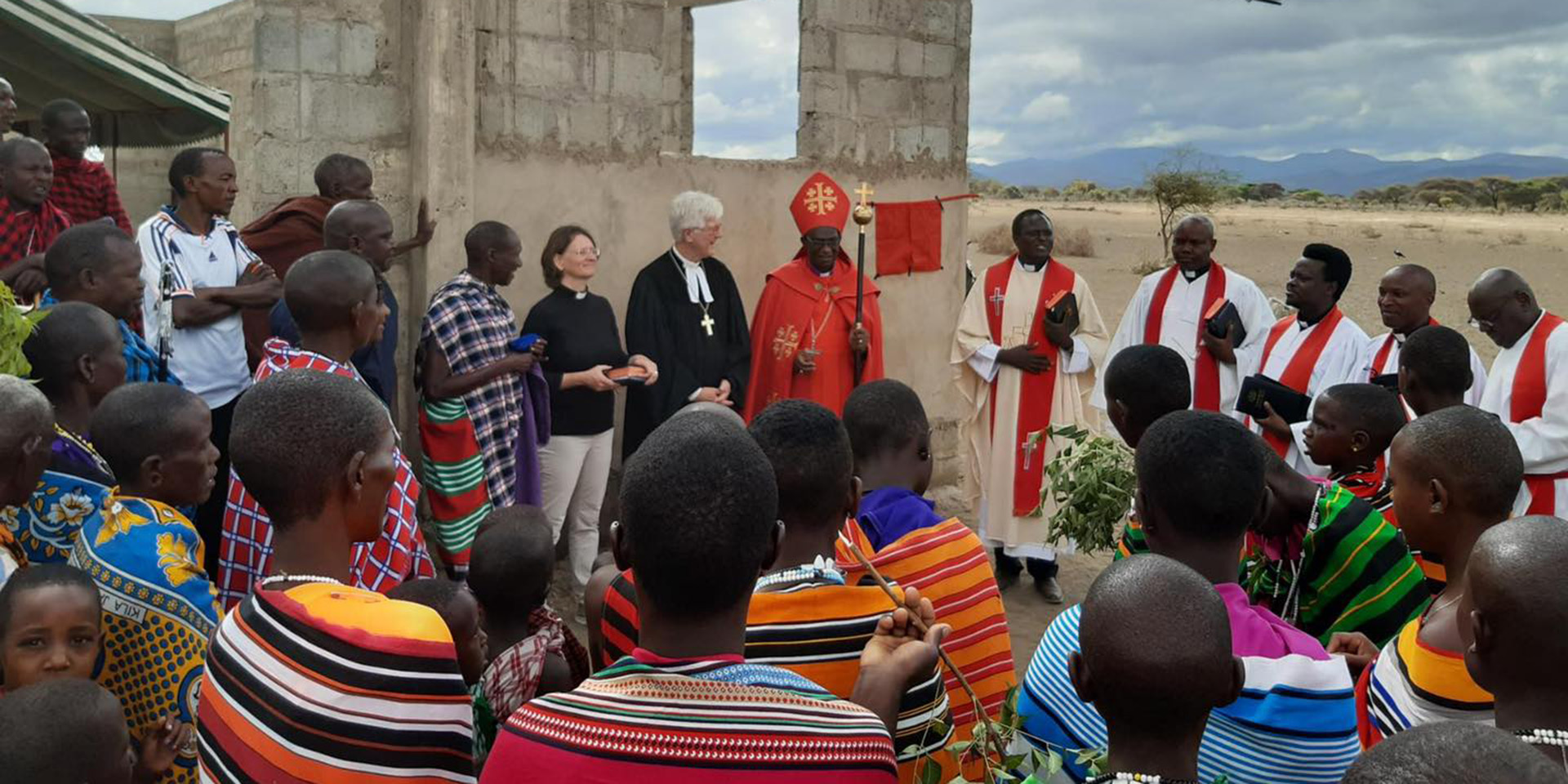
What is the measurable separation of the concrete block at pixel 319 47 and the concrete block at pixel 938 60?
13.0 feet

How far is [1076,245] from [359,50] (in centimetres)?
2698

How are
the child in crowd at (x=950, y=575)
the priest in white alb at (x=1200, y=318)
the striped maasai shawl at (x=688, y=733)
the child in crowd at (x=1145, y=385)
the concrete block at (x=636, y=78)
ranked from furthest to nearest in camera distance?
the concrete block at (x=636, y=78)
the priest in white alb at (x=1200, y=318)
the child in crowd at (x=1145, y=385)
the child in crowd at (x=950, y=575)
the striped maasai shawl at (x=688, y=733)

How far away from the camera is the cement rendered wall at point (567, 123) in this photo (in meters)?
6.92

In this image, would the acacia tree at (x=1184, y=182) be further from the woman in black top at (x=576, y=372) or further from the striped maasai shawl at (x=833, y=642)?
the striped maasai shawl at (x=833, y=642)

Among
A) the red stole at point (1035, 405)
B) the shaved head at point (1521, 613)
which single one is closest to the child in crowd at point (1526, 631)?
the shaved head at point (1521, 613)

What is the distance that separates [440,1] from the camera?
22.8 ft

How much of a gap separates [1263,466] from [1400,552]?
28.2 inches

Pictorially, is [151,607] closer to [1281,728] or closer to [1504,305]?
[1281,728]

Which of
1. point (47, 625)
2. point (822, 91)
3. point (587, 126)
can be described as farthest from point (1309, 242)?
point (47, 625)

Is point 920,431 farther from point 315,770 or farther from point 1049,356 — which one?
point 1049,356

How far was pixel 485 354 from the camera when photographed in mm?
6488

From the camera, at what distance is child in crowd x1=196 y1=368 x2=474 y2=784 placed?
2166mm

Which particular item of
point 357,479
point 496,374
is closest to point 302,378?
point 357,479

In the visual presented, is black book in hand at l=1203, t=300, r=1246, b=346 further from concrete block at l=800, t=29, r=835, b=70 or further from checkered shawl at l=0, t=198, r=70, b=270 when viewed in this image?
checkered shawl at l=0, t=198, r=70, b=270
